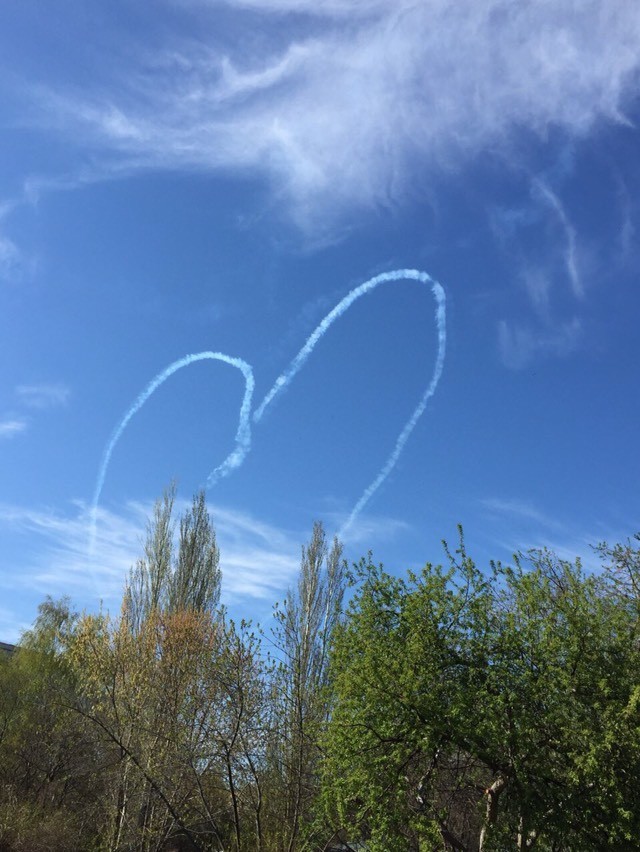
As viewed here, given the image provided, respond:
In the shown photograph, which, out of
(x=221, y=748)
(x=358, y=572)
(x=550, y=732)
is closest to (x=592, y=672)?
(x=550, y=732)

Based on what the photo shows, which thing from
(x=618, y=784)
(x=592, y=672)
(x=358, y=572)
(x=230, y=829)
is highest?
(x=358, y=572)

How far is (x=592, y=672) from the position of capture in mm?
12867

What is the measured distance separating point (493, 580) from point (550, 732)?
10.2ft

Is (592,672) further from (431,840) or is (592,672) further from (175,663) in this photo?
(175,663)

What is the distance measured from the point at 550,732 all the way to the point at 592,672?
1.21 meters

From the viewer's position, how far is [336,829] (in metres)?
14.4

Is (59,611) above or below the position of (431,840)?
above

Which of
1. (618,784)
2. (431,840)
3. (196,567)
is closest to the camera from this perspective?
Result: (618,784)

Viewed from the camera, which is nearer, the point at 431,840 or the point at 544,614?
the point at 431,840

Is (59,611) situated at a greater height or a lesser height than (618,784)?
greater

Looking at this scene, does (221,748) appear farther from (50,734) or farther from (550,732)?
(50,734)

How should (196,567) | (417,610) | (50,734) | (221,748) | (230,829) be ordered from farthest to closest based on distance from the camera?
1. (196,567)
2. (50,734)
3. (230,829)
4. (221,748)
5. (417,610)

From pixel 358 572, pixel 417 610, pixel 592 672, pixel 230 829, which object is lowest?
pixel 230 829

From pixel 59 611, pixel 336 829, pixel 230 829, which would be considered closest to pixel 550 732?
Answer: pixel 336 829
